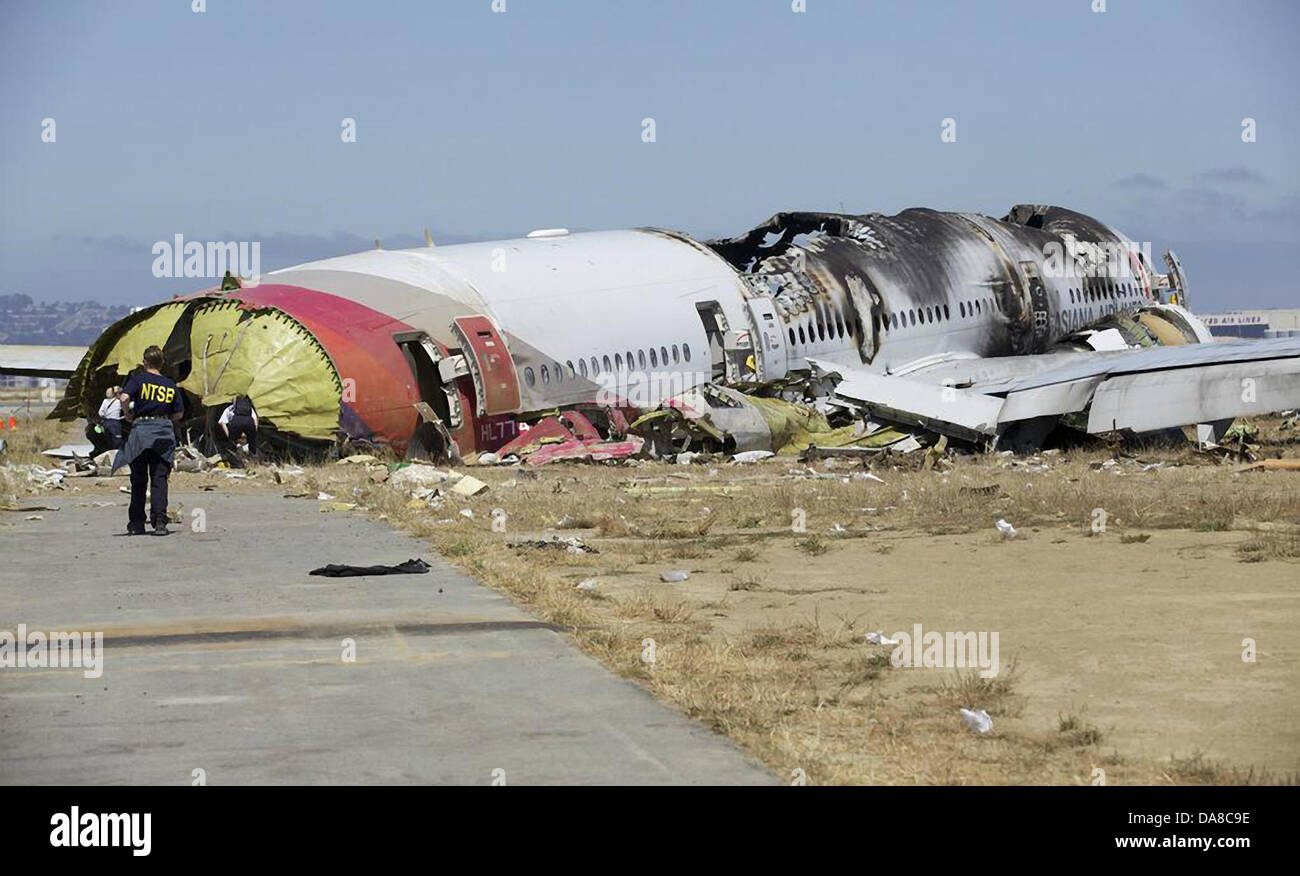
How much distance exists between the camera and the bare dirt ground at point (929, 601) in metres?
9.52

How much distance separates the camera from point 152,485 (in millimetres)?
20469

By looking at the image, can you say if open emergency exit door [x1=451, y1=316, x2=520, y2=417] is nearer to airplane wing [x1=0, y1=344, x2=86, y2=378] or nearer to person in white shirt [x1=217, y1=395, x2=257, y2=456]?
person in white shirt [x1=217, y1=395, x2=257, y2=456]

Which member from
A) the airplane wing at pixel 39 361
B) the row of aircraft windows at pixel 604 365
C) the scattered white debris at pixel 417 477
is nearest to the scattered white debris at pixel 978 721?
the scattered white debris at pixel 417 477

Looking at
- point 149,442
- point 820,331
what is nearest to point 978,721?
point 149,442

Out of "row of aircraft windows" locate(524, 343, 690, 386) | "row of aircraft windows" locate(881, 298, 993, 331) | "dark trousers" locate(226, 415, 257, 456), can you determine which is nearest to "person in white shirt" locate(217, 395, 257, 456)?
"dark trousers" locate(226, 415, 257, 456)

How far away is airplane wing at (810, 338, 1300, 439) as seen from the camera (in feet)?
102

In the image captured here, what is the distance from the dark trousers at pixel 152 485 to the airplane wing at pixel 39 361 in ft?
67.9

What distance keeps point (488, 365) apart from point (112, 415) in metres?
7.30

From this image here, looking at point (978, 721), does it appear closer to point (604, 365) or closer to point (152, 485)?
point (152, 485)

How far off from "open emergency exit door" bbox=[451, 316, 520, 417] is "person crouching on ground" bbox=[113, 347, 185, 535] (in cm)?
1009

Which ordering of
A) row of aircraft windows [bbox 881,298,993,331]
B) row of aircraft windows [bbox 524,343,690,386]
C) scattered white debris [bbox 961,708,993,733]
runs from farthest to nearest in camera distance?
row of aircraft windows [bbox 881,298,993,331]
row of aircraft windows [bbox 524,343,690,386]
scattered white debris [bbox 961,708,993,733]
